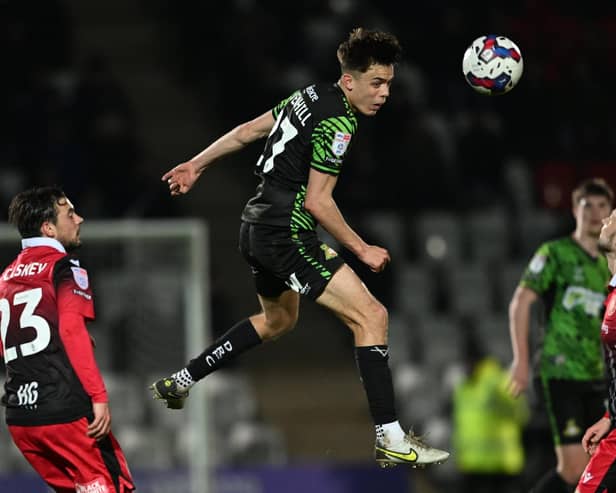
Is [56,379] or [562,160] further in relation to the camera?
[562,160]

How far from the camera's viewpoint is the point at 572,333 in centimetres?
721

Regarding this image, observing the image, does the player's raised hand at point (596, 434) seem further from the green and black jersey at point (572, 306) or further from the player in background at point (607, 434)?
the green and black jersey at point (572, 306)

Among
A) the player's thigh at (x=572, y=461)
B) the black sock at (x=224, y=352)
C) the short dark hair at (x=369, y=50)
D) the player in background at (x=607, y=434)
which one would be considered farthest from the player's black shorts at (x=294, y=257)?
the player's thigh at (x=572, y=461)

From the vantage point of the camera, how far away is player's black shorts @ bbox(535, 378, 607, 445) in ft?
23.5

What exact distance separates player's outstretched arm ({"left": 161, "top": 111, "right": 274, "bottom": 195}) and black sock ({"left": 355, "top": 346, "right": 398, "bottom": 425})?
113 centimetres

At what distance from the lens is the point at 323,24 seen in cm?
1410

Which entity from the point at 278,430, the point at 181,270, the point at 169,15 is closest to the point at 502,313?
the point at 278,430

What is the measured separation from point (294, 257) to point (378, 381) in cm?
67

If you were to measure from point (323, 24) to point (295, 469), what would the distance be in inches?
222

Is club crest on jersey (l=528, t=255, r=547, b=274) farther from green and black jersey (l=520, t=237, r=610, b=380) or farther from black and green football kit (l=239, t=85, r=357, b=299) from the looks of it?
black and green football kit (l=239, t=85, r=357, b=299)

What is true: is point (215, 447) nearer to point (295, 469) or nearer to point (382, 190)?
point (295, 469)

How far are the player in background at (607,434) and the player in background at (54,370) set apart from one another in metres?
2.01

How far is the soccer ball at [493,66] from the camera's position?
626 centimetres

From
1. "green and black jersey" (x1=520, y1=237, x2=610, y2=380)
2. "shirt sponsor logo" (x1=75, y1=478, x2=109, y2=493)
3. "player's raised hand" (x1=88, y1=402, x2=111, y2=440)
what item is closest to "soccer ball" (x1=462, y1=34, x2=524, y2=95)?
"green and black jersey" (x1=520, y1=237, x2=610, y2=380)
